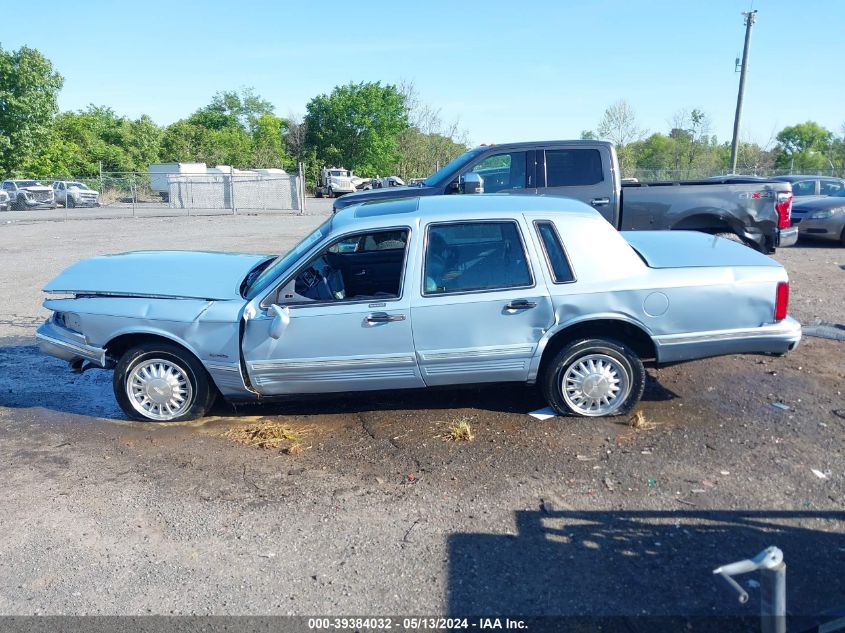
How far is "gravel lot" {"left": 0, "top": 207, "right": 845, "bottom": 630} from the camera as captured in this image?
350 centimetres

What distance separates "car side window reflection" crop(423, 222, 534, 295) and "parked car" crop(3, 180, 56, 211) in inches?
1438

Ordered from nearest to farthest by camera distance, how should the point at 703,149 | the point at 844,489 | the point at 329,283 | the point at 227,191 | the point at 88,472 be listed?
the point at 844,489 < the point at 88,472 < the point at 329,283 < the point at 227,191 < the point at 703,149

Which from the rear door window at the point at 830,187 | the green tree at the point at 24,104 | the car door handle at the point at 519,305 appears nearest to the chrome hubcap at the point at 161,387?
the car door handle at the point at 519,305

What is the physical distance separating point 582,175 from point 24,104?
44.4m

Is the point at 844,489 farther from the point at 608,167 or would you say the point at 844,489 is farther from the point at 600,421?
the point at 608,167

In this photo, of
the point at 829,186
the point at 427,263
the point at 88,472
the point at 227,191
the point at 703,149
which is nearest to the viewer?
the point at 88,472

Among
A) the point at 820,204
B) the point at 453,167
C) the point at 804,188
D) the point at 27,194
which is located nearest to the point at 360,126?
the point at 27,194

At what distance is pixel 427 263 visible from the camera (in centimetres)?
538

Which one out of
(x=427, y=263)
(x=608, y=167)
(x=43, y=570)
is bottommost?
(x=43, y=570)

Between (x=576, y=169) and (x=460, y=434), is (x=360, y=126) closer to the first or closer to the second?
(x=576, y=169)

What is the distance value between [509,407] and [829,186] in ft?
49.8

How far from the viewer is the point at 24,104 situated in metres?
43.9

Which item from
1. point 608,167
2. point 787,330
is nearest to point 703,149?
point 608,167

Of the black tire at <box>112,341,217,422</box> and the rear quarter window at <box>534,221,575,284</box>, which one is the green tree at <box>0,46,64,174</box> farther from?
the rear quarter window at <box>534,221,575,284</box>
